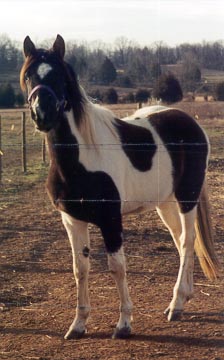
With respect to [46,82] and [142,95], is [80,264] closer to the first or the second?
[46,82]

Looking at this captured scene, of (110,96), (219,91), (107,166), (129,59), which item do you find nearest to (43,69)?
(107,166)

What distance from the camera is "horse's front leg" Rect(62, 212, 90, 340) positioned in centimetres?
399

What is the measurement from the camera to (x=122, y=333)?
3.93 meters

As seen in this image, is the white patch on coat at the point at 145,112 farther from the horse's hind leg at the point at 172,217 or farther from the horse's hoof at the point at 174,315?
the horse's hoof at the point at 174,315

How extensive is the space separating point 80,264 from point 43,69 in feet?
4.55

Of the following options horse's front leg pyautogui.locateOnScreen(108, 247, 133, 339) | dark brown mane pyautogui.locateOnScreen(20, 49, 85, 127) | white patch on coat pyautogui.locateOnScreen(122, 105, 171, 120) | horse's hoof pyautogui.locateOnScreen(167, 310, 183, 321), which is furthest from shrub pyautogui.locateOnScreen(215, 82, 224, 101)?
horse's front leg pyautogui.locateOnScreen(108, 247, 133, 339)

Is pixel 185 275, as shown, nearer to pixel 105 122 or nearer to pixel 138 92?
pixel 105 122

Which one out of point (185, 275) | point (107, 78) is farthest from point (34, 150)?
point (185, 275)

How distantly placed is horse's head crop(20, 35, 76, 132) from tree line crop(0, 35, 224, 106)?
0.81 meters

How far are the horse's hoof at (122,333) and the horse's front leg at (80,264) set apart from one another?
9.2 inches

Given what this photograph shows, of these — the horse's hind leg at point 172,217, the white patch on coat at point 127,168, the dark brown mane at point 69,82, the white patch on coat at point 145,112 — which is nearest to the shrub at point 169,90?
the white patch on coat at point 145,112

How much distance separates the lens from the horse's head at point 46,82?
349 centimetres

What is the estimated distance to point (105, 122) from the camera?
13.4 feet

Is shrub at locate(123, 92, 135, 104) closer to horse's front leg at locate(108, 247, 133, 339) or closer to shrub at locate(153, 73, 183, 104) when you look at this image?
shrub at locate(153, 73, 183, 104)
